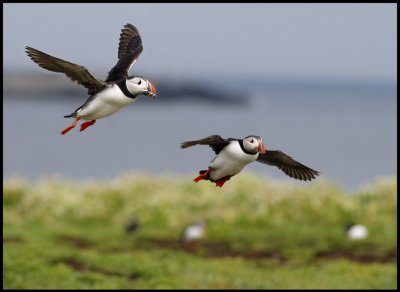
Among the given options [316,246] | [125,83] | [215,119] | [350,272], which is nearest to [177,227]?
[316,246]

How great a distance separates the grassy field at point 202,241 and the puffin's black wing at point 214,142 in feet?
42.2

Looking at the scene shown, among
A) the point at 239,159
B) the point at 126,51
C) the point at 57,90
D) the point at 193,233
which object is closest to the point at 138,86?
the point at 239,159

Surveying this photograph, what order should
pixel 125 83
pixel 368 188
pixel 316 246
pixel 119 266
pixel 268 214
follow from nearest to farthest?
1. pixel 125 83
2. pixel 119 266
3. pixel 316 246
4. pixel 268 214
5. pixel 368 188

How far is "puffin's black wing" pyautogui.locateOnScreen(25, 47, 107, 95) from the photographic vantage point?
11.8 feet

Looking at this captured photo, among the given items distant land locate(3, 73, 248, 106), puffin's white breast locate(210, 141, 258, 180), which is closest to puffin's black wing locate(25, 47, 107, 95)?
puffin's white breast locate(210, 141, 258, 180)

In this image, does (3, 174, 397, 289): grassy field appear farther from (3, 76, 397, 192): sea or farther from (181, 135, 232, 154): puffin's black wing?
(181, 135, 232, 154): puffin's black wing

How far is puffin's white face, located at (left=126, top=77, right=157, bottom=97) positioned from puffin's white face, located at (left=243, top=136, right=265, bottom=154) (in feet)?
1.84

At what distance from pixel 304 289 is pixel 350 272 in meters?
2.19

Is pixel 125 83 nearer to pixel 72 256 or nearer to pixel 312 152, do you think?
pixel 72 256

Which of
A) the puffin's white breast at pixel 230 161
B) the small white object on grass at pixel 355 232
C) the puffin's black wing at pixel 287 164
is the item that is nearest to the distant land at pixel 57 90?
the small white object on grass at pixel 355 232

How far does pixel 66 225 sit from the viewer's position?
2544cm

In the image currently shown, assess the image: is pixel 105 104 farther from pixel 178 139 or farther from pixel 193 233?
pixel 178 139

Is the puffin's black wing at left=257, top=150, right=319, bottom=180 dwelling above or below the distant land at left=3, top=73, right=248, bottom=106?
below

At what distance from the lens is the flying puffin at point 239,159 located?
3617mm
